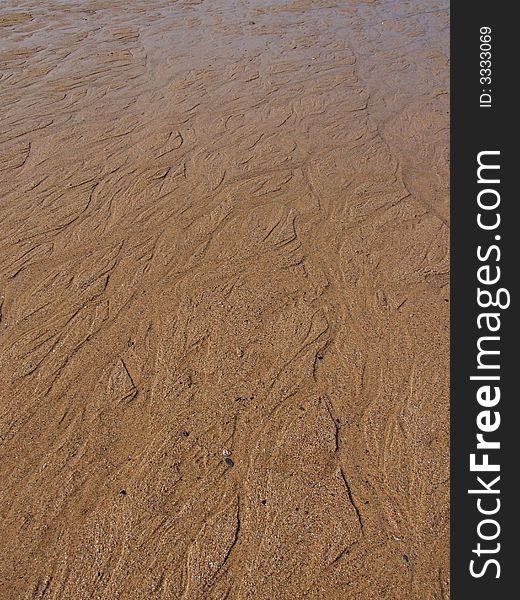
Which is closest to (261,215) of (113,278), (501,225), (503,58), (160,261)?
(160,261)

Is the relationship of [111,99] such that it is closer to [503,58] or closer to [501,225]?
[503,58]

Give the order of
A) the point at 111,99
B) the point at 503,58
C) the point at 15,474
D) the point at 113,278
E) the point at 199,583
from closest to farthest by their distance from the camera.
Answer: the point at 199,583 → the point at 15,474 → the point at 113,278 → the point at 503,58 → the point at 111,99

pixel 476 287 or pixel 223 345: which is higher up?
pixel 476 287

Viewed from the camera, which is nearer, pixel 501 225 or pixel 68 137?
pixel 501 225

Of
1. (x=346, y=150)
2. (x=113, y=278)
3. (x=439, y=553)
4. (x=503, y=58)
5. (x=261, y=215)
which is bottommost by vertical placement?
(x=439, y=553)

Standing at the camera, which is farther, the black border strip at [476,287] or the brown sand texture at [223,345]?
the brown sand texture at [223,345]

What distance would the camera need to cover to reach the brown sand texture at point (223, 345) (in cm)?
299

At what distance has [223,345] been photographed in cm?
422

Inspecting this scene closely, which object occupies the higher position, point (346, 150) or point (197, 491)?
point (346, 150)

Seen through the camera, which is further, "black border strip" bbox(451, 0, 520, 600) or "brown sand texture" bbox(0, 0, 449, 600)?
"brown sand texture" bbox(0, 0, 449, 600)

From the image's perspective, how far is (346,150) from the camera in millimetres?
7227

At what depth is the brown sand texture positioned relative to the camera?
2.99m

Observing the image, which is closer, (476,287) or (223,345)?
(476,287)

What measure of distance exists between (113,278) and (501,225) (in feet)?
11.7
